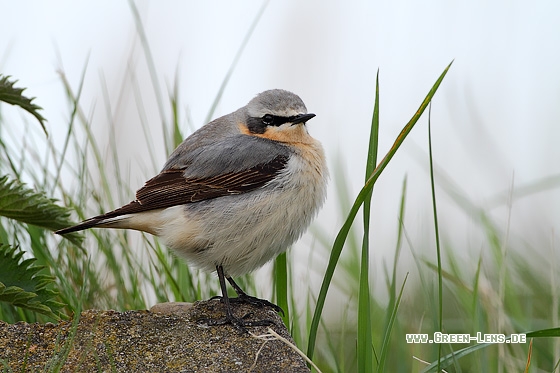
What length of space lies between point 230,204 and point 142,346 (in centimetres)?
103

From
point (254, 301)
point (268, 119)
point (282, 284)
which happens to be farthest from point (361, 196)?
point (268, 119)

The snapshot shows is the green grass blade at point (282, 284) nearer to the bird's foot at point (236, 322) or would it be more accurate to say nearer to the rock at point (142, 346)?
the bird's foot at point (236, 322)

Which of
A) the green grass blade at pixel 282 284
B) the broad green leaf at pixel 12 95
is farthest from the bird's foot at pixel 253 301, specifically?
the broad green leaf at pixel 12 95

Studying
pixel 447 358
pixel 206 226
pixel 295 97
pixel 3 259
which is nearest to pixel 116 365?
pixel 3 259

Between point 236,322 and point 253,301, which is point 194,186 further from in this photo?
point 236,322

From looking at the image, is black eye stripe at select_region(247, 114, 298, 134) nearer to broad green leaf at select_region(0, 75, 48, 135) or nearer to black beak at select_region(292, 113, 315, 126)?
black beak at select_region(292, 113, 315, 126)

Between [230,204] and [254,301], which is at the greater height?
[230,204]

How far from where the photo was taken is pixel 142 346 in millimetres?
3564

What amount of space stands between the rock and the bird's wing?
69 cm

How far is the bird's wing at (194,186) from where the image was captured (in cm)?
436

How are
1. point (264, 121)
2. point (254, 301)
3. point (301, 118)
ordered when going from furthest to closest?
point (264, 121)
point (301, 118)
point (254, 301)

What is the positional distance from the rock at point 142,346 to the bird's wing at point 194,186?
69 cm

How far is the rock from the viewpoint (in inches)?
133

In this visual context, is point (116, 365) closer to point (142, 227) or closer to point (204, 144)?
point (142, 227)
